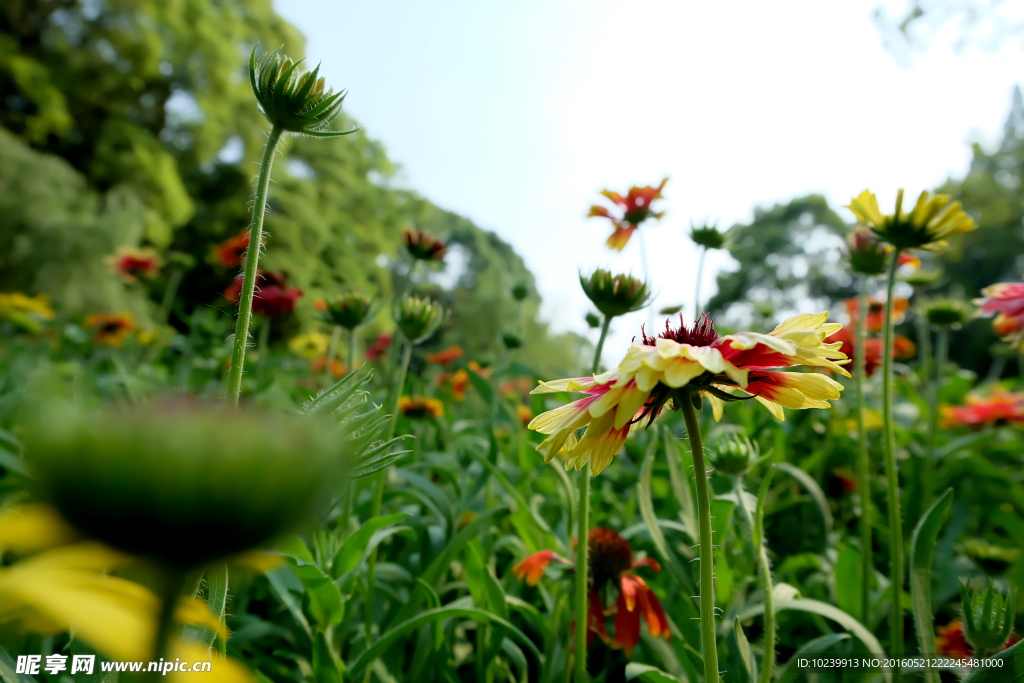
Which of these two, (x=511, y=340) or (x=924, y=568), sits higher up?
(x=511, y=340)

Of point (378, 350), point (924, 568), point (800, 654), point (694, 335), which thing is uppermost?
point (378, 350)

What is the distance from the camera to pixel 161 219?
24.3ft

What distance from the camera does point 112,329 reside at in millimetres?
2496

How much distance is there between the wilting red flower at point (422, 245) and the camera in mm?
1243

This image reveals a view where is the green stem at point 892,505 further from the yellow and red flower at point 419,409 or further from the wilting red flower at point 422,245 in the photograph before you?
the yellow and red flower at point 419,409

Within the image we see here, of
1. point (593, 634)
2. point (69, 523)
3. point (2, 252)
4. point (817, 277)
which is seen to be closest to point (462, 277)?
point (2, 252)

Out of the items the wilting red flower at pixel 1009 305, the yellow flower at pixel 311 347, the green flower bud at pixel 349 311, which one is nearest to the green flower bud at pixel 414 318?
the green flower bud at pixel 349 311

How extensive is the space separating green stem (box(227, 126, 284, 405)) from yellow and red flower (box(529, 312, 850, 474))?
0.22 meters

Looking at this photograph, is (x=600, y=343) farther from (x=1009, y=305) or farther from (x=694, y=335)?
(x=1009, y=305)

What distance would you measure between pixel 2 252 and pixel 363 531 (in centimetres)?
726

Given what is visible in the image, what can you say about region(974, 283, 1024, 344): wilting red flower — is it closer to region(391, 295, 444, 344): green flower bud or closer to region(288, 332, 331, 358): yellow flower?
region(391, 295, 444, 344): green flower bud

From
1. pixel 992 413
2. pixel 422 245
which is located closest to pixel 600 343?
pixel 422 245

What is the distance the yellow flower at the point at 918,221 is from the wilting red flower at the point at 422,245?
82 cm

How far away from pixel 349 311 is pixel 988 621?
984 millimetres
